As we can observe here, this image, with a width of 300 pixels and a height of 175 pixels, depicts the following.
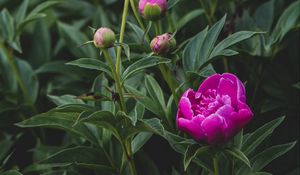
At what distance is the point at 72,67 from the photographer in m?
1.73

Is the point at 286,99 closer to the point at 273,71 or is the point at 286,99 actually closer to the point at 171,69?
the point at 273,71

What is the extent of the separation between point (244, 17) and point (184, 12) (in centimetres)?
20

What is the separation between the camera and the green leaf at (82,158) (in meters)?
1.23

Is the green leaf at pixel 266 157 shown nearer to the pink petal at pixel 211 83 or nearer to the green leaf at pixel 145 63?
the pink petal at pixel 211 83

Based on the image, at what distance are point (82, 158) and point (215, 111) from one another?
0.31 m

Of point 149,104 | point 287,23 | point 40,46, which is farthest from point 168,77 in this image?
point 40,46

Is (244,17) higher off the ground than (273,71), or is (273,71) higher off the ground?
(244,17)

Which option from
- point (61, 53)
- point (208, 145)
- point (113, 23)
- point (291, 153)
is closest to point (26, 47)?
point (61, 53)

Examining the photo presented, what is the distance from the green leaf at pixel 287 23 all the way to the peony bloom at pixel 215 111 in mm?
357

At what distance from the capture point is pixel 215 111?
43.8 inches

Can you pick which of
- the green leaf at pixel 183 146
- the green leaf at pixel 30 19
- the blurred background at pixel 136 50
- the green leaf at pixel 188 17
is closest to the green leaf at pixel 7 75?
the blurred background at pixel 136 50

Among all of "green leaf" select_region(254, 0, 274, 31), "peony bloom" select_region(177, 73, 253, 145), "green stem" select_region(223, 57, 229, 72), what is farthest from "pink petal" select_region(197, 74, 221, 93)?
"green leaf" select_region(254, 0, 274, 31)

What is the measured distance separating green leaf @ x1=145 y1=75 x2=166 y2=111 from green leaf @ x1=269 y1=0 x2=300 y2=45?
12.3 inches

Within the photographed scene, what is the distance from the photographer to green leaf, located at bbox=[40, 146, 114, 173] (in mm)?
1231
